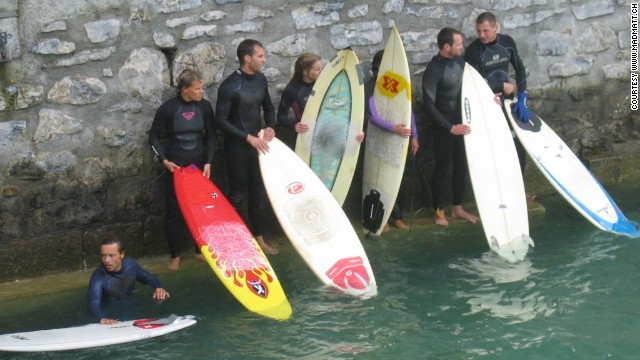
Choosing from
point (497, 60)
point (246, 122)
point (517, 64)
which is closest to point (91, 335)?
Answer: point (246, 122)

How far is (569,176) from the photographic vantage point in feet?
23.9

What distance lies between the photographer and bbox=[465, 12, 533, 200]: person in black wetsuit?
732 cm

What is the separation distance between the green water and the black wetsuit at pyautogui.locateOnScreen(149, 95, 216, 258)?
1.34 feet

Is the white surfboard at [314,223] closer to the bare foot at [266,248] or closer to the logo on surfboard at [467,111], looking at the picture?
the bare foot at [266,248]

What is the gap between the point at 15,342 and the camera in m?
5.34

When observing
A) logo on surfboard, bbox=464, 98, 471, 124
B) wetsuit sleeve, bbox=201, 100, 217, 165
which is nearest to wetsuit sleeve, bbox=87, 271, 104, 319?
wetsuit sleeve, bbox=201, 100, 217, 165

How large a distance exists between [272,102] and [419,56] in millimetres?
1206

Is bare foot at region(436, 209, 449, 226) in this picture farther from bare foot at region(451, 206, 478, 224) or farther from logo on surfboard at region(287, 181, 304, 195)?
logo on surfboard at region(287, 181, 304, 195)

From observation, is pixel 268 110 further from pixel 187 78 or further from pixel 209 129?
pixel 187 78

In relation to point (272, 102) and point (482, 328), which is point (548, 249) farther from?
point (272, 102)

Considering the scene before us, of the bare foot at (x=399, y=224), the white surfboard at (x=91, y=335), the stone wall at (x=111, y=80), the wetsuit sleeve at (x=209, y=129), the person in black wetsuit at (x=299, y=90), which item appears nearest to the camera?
the white surfboard at (x=91, y=335)

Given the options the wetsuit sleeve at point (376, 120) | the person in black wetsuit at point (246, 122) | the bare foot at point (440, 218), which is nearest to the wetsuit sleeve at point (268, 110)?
the person in black wetsuit at point (246, 122)

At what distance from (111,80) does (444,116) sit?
242 cm

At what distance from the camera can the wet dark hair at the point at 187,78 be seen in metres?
6.36
